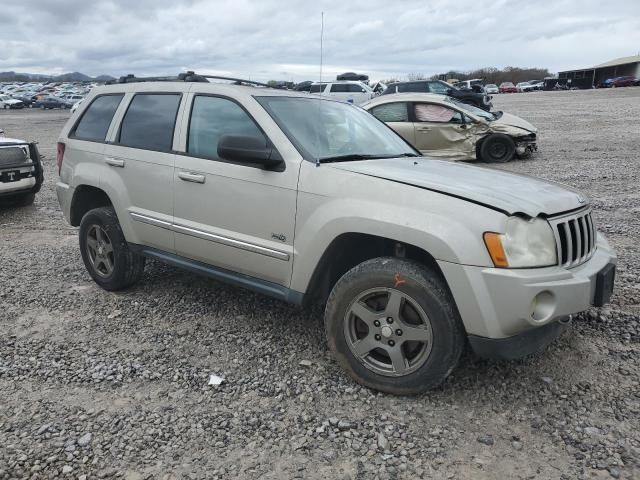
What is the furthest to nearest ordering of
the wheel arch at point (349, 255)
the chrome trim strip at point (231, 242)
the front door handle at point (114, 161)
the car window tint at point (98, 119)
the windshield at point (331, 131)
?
the car window tint at point (98, 119), the front door handle at point (114, 161), the windshield at point (331, 131), the chrome trim strip at point (231, 242), the wheel arch at point (349, 255)

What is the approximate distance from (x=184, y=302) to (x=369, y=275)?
2.17 m

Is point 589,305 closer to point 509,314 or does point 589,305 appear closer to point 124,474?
point 509,314

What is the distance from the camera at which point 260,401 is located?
3.24m

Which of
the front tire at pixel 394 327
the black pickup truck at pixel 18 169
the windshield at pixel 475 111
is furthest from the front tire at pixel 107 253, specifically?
the windshield at pixel 475 111

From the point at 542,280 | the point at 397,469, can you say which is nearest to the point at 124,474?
the point at 397,469

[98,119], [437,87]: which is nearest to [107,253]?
[98,119]

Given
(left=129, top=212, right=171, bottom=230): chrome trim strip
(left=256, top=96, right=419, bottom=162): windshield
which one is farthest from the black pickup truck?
(left=256, top=96, right=419, bottom=162): windshield

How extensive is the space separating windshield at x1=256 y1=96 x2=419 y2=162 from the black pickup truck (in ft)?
18.4

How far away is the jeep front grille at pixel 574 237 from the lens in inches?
118

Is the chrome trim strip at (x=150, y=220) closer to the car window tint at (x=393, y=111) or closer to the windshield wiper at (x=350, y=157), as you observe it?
the windshield wiper at (x=350, y=157)

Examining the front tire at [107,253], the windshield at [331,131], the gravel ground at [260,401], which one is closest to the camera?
the gravel ground at [260,401]

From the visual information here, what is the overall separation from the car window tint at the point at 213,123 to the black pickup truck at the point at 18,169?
503 centimetres

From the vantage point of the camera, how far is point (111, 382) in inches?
136

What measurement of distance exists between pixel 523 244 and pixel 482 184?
52 centimetres
